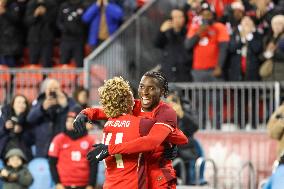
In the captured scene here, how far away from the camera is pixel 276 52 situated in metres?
16.1

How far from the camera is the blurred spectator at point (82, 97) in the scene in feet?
51.5

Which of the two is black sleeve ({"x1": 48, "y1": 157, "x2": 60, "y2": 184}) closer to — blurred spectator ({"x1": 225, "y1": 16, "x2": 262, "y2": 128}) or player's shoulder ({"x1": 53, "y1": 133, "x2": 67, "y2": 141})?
player's shoulder ({"x1": 53, "y1": 133, "x2": 67, "y2": 141})

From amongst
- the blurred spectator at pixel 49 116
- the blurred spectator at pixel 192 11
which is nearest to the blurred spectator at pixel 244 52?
the blurred spectator at pixel 192 11

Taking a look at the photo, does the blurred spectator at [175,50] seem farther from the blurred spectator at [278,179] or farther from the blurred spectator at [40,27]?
the blurred spectator at [278,179]

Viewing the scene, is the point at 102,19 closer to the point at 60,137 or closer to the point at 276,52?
the point at 276,52

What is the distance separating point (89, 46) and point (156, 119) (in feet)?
30.8

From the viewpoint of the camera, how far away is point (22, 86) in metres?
17.6

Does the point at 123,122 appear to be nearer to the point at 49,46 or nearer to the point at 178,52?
Result: the point at 178,52

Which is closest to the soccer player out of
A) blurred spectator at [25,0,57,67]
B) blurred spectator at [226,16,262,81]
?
blurred spectator at [226,16,262,81]

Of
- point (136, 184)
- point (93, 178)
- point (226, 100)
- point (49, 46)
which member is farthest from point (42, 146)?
point (136, 184)

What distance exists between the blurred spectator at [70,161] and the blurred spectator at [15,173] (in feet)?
1.59

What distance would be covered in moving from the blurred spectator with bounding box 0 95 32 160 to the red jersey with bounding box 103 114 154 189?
221 inches

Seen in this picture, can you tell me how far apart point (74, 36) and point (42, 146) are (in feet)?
12.8

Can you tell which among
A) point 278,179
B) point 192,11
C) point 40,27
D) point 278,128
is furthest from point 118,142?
point 40,27
